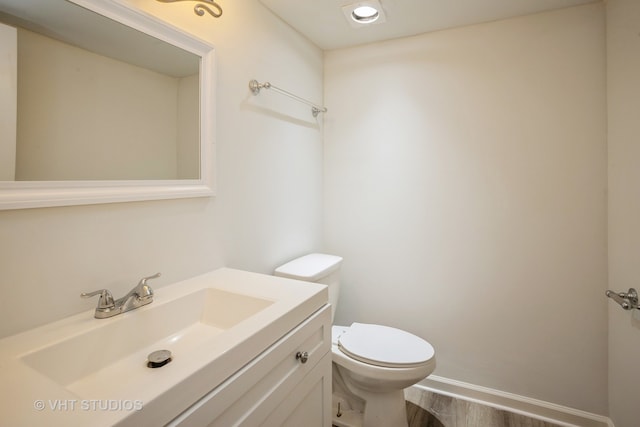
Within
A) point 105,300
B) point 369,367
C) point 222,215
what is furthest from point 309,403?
point 222,215

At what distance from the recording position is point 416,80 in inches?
75.4

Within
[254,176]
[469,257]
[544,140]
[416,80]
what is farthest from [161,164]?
[544,140]

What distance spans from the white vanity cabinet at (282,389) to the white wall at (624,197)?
4.10 ft

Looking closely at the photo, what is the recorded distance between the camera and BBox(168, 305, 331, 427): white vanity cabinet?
0.69 m

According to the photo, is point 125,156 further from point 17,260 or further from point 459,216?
point 459,216

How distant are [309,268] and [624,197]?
1.49 metres

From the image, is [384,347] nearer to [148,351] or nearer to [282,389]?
[282,389]

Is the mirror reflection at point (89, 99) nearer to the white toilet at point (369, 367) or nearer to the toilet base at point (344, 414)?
the white toilet at point (369, 367)

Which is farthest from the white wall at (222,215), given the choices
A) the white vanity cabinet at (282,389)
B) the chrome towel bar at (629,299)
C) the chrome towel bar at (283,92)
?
the chrome towel bar at (629,299)

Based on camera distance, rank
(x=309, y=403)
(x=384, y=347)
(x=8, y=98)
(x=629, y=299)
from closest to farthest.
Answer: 1. (x=8, y=98)
2. (x=309, y=403)
3. (x=629, y=299)
4. (x=384, y=347)

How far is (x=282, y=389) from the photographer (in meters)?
0.89

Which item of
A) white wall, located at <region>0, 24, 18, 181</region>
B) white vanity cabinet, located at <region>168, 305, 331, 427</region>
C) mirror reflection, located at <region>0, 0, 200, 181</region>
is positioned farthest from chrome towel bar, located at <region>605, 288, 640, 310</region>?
white wall, located at <region>0, 24, 18, 181</region>

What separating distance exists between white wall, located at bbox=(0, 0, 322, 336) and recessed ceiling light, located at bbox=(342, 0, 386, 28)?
1.17 feet

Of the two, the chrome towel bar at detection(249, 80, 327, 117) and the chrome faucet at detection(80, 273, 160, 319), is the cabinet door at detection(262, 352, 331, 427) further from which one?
the chrome towel bar at detection(249, 80, 327, 117)
